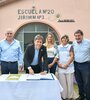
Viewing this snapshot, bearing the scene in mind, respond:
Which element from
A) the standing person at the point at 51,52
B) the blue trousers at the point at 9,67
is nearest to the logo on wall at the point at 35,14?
the standing person at the point at 51,52

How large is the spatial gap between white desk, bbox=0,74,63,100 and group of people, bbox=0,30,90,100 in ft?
2.82

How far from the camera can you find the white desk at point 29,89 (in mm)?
5582

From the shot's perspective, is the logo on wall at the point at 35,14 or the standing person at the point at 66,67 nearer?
the standing person at the point at 66,67

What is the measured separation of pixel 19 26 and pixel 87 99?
9.56 meters

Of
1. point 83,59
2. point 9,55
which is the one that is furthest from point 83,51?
point 9,55

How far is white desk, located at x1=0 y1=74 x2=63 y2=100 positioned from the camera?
5.58m

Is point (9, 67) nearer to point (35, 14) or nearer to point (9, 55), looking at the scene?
point (9, 55)

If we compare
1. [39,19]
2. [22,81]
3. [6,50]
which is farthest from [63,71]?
[39,19]

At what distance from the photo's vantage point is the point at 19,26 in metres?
16.4

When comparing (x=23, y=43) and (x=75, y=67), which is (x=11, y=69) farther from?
(x=23, y=43)

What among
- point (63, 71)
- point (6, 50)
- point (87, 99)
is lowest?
point (87, 99)

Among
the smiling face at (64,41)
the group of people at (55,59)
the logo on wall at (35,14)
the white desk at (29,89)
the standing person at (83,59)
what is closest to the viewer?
the white desk at (29,89)

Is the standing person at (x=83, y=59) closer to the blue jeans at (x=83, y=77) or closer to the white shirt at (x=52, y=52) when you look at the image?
the blue jeans at (x=83, y=77)

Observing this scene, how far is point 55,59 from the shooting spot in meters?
7.72
